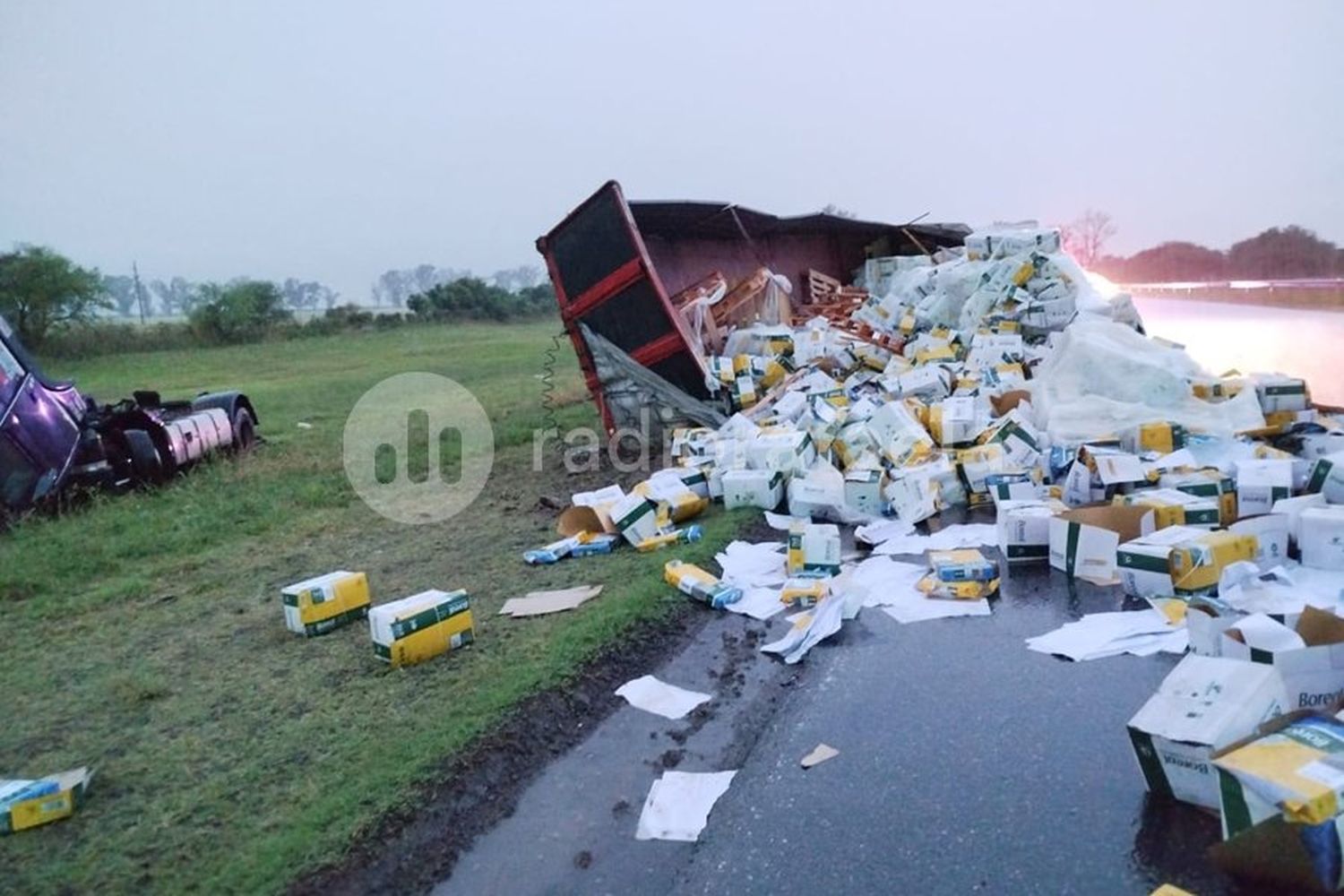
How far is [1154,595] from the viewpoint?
132 inches

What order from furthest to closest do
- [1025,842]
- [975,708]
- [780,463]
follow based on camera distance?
[780,463] < [975,708] < [1025,842]

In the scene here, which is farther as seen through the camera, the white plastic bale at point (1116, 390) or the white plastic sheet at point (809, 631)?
the white plastic bale at point (1116, 390)

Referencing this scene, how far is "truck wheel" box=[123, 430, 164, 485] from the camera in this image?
670cm

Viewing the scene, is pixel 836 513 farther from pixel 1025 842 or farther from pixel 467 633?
pixel 1025 842

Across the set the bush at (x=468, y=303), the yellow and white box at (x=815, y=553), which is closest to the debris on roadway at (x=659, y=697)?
the yellow and white box at (x=815, y=553)

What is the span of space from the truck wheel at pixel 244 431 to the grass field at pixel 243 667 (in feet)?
3.54

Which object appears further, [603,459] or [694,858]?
[603,459]

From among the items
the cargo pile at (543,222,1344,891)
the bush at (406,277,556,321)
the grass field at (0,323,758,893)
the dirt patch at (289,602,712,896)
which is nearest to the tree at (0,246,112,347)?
the bush at (406,277,556,321)

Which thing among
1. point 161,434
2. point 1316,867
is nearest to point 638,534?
point 1316,867

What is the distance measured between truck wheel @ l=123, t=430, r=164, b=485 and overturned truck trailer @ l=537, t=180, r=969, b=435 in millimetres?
3408

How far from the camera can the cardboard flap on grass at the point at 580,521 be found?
479 cm

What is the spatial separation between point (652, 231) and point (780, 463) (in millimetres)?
3531

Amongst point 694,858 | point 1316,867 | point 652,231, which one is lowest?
point 694,858

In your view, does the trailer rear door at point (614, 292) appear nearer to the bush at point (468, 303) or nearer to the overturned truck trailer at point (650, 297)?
the overturned truck trailer at point (650, 297)
